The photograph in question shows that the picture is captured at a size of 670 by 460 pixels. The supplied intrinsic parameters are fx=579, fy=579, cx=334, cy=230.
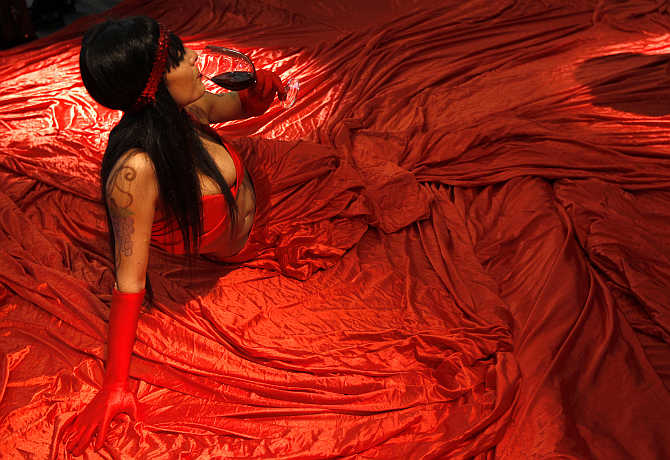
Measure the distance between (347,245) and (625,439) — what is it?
0.93 metres

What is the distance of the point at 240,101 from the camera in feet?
5.59

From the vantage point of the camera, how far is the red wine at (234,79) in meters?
1.43

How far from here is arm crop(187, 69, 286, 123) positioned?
1.66 m

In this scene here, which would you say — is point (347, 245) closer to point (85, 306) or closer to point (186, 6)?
point (85, 306)

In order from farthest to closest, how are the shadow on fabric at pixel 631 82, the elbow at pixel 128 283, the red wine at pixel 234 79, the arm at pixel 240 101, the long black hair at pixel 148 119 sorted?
the shadow on fabric at pixel 631 82 → the arm at pixel 240 101 → the red wine at pixel 234 79 → the elbow at pixel 128 283 → the long black hair at pixel 148 119

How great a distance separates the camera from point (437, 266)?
5.97ft

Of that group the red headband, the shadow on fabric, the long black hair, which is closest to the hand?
the long black hair

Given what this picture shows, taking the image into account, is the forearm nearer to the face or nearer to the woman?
the woman

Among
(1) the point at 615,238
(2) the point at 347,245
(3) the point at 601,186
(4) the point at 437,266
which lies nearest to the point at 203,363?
(2) the point at 347,245

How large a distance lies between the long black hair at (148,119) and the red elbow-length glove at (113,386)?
0.19m


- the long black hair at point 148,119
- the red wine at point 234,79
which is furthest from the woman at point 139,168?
the red wine at point 234,79

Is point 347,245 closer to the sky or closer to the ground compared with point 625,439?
closer to the sky

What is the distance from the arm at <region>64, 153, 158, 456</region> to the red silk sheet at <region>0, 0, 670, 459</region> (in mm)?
57

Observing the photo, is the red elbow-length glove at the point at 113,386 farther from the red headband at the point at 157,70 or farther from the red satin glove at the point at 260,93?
the red satin glove at the point at 260,93
